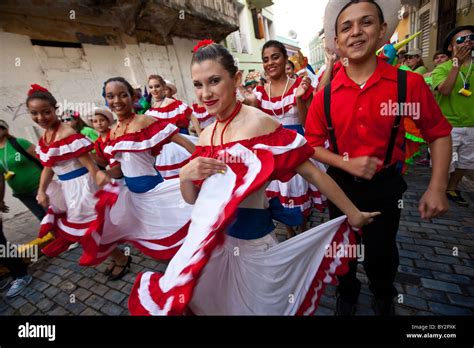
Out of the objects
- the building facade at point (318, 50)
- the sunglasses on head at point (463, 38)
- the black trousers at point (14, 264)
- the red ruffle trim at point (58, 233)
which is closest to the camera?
the sunglasses on head at point (463, 38)

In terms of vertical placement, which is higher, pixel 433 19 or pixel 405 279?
pixel 433 19

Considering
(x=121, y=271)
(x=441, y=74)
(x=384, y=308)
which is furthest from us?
(x=441, y=74)

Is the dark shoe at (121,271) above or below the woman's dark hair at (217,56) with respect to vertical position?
below

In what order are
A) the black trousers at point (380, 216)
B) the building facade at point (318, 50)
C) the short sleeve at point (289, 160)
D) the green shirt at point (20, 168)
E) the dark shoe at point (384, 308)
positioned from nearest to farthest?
the short sleeve at point (289, 160), the black trousers at point (380, 216), the dark shoe at point (384, 308), the green shirt at point (20, 168), the building facade at point (318, 50)

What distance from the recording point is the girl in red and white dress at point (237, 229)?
1.26 m

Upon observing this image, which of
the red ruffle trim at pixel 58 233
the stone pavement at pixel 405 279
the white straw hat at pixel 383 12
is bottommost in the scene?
the stone pavement at pixel 405 279

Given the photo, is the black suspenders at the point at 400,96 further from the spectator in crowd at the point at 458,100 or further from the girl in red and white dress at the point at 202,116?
the girl in red and white dress at the point at 202,116

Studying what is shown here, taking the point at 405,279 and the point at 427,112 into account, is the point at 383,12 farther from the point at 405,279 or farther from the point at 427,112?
the point at 405,279

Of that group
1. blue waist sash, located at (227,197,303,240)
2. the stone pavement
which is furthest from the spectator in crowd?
blue waist sash, located at (227,197,303,240)

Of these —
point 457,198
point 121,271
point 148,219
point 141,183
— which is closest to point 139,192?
point 141,183

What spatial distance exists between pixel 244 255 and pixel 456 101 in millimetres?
3889

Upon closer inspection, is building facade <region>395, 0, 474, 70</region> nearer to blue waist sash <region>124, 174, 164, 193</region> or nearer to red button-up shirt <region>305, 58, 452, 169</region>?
red button-up shirt <region>305, 58, 452, 169</region>

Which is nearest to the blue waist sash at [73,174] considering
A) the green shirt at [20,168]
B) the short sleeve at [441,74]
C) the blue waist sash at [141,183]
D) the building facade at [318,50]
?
the blue waist sash at [141,183]

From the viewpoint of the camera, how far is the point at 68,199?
309 cm
